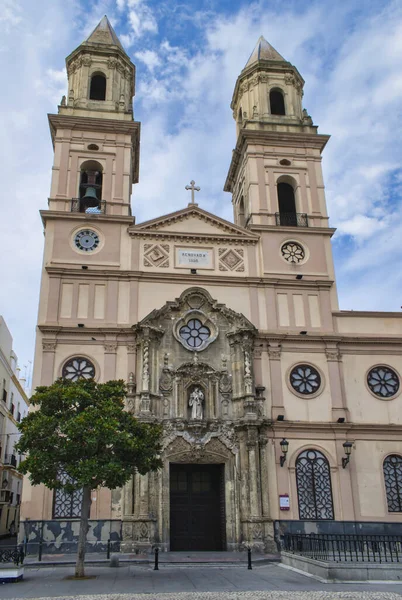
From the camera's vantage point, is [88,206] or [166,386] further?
[88,206]

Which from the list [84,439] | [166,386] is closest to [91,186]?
[166,386]

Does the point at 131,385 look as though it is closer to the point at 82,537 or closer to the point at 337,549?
the point at 82,537

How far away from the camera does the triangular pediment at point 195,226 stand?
30.7m

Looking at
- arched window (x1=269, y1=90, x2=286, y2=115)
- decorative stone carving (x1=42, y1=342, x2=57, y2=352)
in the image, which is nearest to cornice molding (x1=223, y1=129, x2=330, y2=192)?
arched window (x1=269, y1=90, x2=286, y2=115)

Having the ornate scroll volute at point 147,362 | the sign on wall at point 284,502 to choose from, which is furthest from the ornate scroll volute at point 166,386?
the sign on wall at point 284,502

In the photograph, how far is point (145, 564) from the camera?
69.4 feet

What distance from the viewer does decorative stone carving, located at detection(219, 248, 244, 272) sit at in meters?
30.6

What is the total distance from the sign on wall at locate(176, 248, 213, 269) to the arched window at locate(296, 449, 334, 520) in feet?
35.6

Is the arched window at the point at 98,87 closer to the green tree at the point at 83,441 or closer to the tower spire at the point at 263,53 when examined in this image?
the tower spire at the point at 263,53

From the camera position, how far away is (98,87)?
3544 cm

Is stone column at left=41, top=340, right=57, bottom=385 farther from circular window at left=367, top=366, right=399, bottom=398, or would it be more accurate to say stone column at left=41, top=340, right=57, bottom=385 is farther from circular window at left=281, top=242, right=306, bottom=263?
circular window at left=367, top=366, right=399, bottom=398

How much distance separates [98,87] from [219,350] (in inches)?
738

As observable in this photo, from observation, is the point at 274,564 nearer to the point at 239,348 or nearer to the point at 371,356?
the point at 239,348

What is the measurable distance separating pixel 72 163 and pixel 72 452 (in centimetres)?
1887
